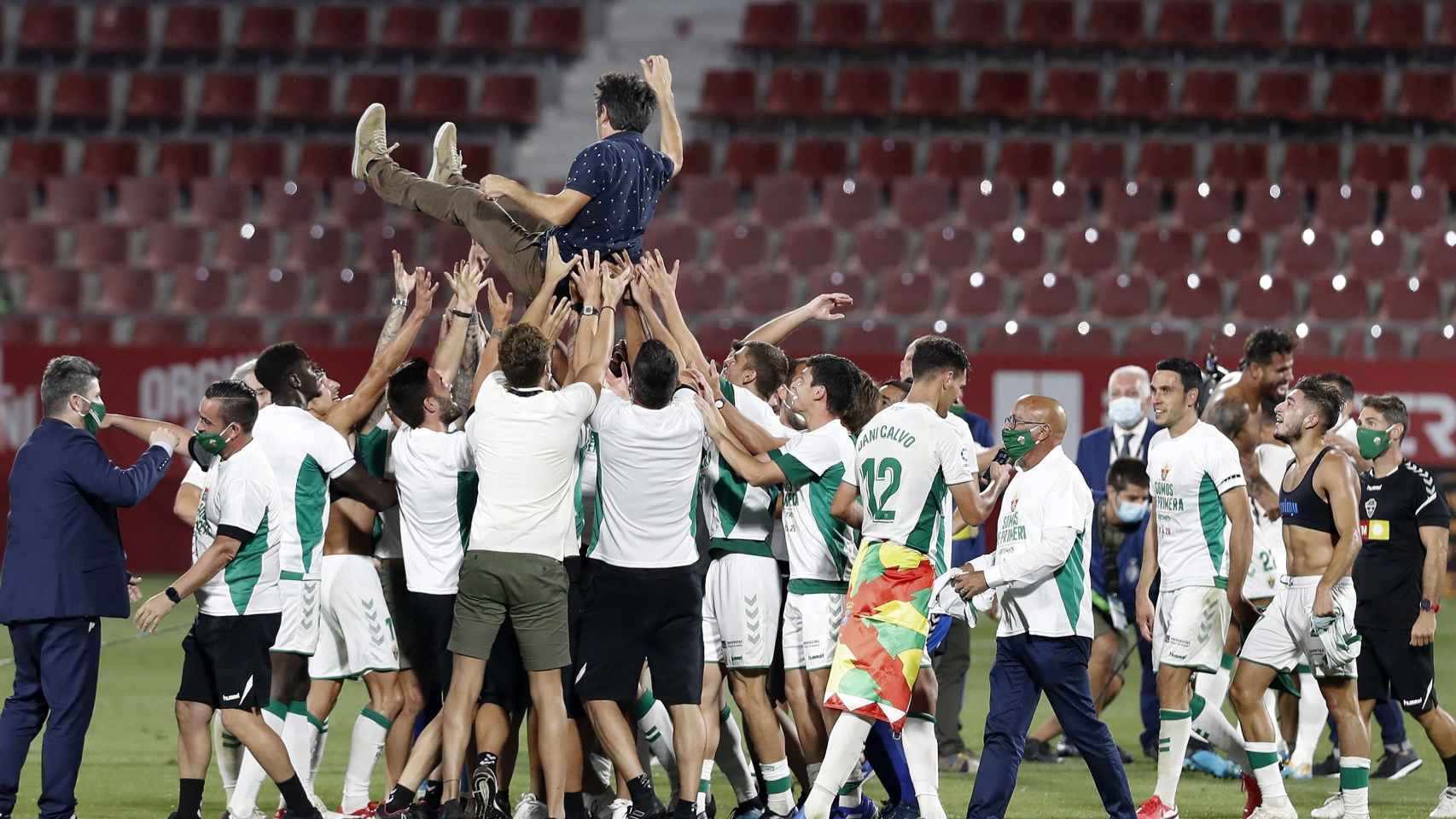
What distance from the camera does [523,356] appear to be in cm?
714

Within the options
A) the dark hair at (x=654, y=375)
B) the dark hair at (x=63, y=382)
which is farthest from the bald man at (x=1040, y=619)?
the dark hair at (x=63, y=382)

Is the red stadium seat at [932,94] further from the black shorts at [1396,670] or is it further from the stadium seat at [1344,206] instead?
the black shorts at [1396,670]

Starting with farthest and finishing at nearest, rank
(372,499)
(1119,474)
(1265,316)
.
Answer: (1265,316) → (1119,474) → (372,499)

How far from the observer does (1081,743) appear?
7.00m

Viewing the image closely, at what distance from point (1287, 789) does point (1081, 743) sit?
244cm

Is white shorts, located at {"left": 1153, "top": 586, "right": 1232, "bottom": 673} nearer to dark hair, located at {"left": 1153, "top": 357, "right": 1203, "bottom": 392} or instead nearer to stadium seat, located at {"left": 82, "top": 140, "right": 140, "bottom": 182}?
dark hair, located at {"left": 1153, "top": 357, "right": 1203, "bottom": 392}

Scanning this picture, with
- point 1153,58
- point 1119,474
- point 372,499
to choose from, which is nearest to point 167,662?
point 372,499

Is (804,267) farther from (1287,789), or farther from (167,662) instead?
(1287,789)

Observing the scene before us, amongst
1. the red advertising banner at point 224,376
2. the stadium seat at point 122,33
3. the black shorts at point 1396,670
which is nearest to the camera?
the black shorts at point 1396,670

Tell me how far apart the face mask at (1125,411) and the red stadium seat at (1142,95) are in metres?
10.1

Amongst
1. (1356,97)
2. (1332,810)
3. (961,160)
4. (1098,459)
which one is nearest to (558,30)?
(961,160)

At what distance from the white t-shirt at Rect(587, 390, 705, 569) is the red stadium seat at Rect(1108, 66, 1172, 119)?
13594mm

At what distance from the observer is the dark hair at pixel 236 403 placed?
7.31 metres

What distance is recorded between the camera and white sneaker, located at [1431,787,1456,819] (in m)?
8.02
